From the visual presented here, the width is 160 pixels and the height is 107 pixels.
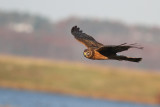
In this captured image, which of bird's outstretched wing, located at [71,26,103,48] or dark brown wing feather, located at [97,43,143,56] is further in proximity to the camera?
bird's outstretched wing, located at [71,26,103,48]

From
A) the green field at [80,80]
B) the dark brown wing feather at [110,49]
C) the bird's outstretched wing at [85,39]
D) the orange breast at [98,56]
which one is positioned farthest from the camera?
the green field at [80,80]

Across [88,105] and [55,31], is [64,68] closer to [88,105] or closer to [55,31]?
[88,105]

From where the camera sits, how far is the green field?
4372 cm

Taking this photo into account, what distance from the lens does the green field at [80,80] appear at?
43.7 meters

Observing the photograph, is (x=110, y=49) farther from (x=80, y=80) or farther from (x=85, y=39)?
(x=80, y=80)

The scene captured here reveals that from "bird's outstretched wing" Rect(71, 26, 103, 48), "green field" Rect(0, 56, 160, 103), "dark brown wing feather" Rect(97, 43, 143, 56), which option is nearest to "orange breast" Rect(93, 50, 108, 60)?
"dark brown wing feather" Rect(97, 43, 143, 56)

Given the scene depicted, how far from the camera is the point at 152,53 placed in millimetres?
73875

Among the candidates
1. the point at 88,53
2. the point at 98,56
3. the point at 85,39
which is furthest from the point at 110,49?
the point at 85,39

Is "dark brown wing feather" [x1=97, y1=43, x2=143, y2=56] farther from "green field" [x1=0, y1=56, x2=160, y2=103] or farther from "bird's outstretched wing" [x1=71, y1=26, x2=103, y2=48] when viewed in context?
"green field" [x1=0, y1=56, x2=160, y2=103]

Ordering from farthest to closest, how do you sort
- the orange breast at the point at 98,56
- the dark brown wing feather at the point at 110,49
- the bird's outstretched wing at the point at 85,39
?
the bird's outstretched wing at the point at 85,39 < the orange breast at the point at 98,56 < the dark brown wing feather at the point at 110,49

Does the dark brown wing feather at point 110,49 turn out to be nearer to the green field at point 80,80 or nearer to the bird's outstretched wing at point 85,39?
the bird's outstretched wing at point 85,39

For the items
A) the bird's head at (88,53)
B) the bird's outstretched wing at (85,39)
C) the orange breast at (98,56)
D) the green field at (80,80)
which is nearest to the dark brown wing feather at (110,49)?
the orange breast at (98,56)

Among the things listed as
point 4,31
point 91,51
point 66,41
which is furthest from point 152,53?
point 91,51

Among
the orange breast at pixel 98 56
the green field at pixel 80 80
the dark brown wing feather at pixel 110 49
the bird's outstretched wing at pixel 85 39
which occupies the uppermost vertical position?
the green field at pixel 80 80
